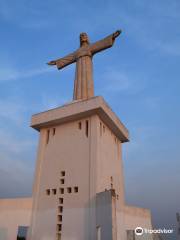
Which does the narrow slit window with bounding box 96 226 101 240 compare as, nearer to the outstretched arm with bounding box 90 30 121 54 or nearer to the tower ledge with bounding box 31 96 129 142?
the tower ledge with bounding box 31 96 129 142

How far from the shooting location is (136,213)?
60.3ft

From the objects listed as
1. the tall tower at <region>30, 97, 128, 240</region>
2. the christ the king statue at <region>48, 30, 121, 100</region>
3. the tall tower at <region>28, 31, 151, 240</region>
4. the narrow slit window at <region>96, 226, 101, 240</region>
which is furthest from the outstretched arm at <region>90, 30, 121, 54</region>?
the narrow slit window at <region>96, 226, 101, 240</region>

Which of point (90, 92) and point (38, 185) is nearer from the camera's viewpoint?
point (38, 185)

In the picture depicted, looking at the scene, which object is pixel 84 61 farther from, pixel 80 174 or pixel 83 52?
pixel 80 174

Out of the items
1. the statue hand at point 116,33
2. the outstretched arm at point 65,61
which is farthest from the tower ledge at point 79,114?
the statue hand at point 116,33

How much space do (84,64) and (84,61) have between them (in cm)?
33

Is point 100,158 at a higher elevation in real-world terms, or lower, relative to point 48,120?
lower

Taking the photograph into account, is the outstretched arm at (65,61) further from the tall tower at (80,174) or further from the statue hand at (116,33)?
the statue hand at (116,33)

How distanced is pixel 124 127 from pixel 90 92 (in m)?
3.73

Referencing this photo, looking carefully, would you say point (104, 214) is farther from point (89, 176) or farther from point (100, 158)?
point (100, 158)

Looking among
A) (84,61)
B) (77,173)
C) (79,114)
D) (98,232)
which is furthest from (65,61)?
(98,232)

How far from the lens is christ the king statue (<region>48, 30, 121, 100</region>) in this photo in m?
18.5

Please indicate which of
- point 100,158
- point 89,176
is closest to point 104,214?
point 89,176

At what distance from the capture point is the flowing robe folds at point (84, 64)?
18.5 metres
